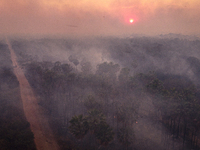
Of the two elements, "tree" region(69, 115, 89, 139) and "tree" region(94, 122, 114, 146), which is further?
"tree" region(94, 122, 114, 146)

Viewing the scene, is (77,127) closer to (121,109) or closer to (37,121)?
(121,109)

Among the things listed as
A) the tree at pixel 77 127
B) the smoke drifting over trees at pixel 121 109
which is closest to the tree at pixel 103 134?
the smoke drifting over trees at pixel 121 109

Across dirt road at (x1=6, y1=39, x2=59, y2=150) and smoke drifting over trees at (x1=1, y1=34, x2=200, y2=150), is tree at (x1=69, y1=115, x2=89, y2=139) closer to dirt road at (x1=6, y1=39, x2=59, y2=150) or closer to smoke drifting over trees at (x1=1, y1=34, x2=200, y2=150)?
smoke drifting over trees at (x1=1, y1=34, x2=200, y2=150)

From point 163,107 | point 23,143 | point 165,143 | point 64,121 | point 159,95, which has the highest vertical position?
point 159,95

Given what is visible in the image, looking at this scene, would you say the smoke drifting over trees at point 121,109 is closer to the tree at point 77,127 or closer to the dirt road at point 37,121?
the tree at point 77,127

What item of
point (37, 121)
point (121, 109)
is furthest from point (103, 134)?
point (37, 121)

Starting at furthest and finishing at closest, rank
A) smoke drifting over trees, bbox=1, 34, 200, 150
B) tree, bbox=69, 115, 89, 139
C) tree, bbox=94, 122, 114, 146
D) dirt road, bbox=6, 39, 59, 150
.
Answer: dirt road, bbox=6, 39, 59, 150
smoke drifting over trees, bbox=1, 34, 200, 150
tree, bbox=94, 122, 114, 146
tree, bbox=69, 115, 89, 139

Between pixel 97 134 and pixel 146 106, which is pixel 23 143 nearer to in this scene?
pixel 97 134

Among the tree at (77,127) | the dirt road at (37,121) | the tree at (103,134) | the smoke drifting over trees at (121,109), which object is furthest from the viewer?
the dirt road at (37,121)

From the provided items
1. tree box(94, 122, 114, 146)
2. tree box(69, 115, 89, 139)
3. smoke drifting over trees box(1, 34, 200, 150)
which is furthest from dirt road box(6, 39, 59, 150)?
tree box(94, 122, 114, 146)

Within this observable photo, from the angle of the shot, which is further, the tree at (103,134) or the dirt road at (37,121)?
the dirt road at (37,121)

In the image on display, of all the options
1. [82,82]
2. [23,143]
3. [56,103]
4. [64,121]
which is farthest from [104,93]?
[23,143]
